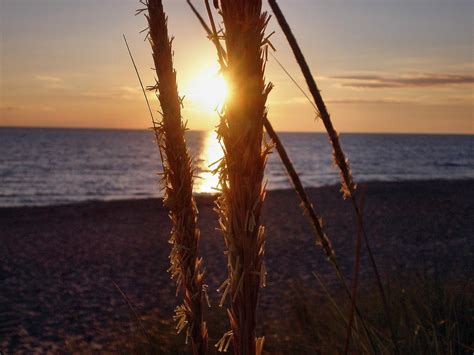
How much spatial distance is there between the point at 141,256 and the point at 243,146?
1691 centimetres

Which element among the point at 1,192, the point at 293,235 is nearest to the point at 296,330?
the point at 293,235

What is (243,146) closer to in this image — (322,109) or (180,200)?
(322,109)

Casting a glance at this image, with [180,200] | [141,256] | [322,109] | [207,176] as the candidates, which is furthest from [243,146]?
[207,176]

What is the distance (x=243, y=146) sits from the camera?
1.06m

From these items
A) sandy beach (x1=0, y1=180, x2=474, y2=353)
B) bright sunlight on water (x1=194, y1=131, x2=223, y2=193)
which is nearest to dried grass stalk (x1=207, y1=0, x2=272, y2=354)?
bright sunlight on water (x1=194, y1=131, x2=223, y2=193)

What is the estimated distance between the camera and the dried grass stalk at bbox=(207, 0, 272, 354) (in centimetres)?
103

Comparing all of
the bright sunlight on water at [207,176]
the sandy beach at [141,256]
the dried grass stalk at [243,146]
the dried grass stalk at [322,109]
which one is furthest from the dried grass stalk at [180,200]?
the sandy beach at [141,256]

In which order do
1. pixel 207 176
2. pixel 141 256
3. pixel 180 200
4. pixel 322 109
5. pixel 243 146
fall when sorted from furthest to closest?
pixel 207 176
pixel 141 256
pixel 180 200
pixel 322 109
pixel 243 146

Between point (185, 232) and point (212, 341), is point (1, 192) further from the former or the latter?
point (185, 232)

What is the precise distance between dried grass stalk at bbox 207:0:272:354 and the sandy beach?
526 cm

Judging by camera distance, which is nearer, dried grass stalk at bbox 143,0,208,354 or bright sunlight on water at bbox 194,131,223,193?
bright sunlight on water at bbox 194,131,223,193

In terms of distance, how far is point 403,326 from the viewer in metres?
4.50

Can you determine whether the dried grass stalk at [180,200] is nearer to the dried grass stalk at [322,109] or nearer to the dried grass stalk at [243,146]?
the dried grass stalk at [322,109]

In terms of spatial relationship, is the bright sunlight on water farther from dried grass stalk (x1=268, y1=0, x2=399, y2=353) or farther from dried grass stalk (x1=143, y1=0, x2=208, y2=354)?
dried grass stalk (x1=268, y1=0, x2=399, y2=353)
